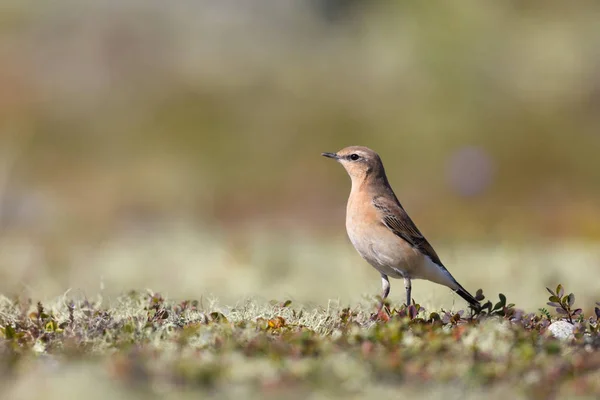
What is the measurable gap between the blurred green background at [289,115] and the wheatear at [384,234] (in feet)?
26.6

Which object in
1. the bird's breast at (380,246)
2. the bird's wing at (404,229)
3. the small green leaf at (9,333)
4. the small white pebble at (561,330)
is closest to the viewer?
the small green leaf at (9,333)

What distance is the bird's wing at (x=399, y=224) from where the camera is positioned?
8.26 meters

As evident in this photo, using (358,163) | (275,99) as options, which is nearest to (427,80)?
(275,99)

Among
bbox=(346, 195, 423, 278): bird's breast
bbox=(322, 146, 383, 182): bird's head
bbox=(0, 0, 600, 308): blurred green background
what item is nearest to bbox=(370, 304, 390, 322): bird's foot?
bbox=(346, 195, 423, 278): bird's breast

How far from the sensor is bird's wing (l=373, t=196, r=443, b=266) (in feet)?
27.1

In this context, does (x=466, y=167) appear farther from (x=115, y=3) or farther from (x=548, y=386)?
(x=548, y=386)

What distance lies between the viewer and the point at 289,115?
25.6m

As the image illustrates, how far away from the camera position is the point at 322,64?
2748 cm

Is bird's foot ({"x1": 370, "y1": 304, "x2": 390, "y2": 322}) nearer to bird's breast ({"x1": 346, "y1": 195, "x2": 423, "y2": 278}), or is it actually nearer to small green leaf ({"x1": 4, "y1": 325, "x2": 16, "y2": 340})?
bird's breast ({"x1": 346, "y1": 195, "x2": 423, "y2": 278})

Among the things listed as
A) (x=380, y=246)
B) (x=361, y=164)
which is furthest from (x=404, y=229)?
(x=361, y=164)

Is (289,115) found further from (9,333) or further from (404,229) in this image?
(9,333)

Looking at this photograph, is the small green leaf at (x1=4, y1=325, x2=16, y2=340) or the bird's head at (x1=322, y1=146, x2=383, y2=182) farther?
the bird's head at (x1=322, y1=146, x2=383, y2=182)

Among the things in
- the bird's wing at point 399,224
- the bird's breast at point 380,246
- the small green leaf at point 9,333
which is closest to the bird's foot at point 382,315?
the bird's breast at point 380,246

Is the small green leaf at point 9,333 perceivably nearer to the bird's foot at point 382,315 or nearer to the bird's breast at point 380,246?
the bird's foot at point 382,315
